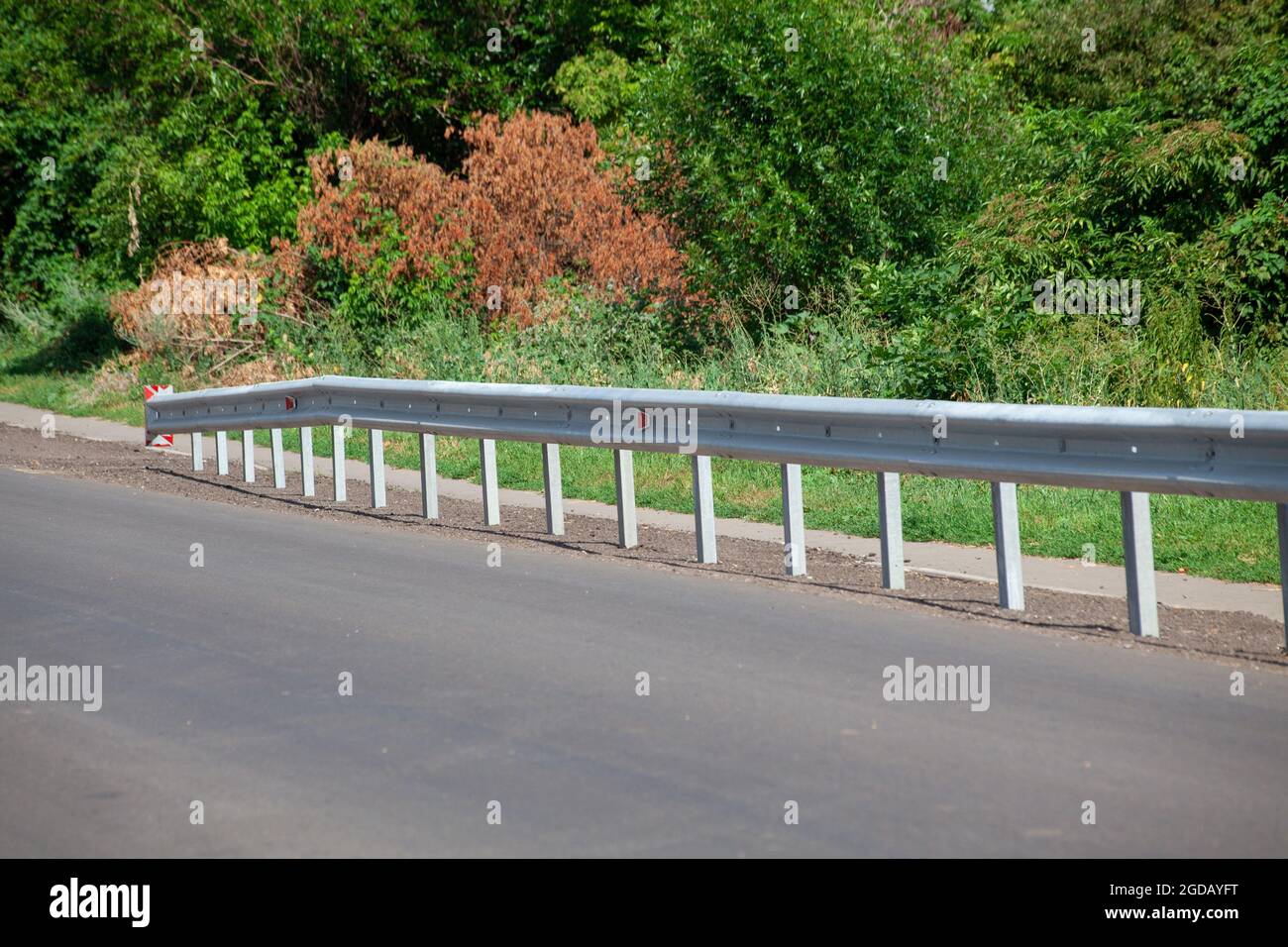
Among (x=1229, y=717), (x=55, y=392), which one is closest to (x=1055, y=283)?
(x=1229, y=717)

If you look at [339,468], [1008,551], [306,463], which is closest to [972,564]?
[1008,551]

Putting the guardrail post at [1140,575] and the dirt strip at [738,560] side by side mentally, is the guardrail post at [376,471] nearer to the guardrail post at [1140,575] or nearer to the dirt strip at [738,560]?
the dirt strip at [738,560]

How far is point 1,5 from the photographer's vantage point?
1315 inches

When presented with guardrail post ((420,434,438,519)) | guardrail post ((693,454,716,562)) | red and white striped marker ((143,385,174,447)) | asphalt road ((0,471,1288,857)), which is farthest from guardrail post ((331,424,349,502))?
guardrail post ((693,454,716,562))

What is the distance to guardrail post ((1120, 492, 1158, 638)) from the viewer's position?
7219 mm

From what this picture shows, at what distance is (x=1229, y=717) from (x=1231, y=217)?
930cm

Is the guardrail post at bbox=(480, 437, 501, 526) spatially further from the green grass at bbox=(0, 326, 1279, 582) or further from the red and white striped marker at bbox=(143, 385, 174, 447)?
the red and white striped marker at bbox=(143, 385, 174, 447)

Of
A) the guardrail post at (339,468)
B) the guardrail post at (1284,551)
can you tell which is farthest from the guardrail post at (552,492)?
the guardrail post at (1284,551)

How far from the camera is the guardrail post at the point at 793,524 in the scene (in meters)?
8.91

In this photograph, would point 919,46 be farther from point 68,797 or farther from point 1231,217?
point 68,797

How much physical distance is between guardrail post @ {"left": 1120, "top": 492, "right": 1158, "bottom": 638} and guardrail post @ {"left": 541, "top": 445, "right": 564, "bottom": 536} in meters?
4.34

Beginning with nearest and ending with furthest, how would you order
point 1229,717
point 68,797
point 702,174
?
point 68,797 → point 1229,717 → point 702,174

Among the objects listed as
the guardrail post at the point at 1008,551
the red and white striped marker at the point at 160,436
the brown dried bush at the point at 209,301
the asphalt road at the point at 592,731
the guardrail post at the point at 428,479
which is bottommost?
the asphalt road at the point at 592,731
